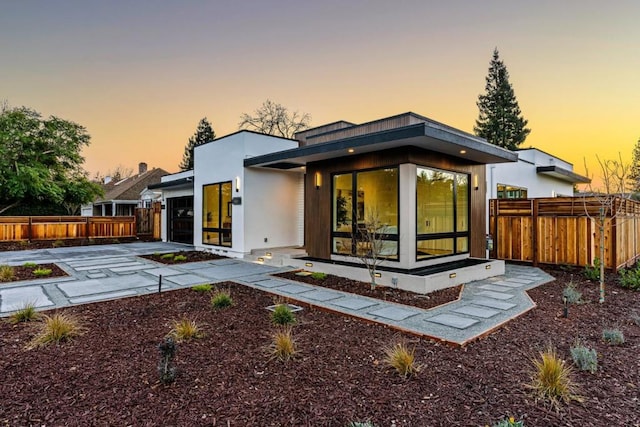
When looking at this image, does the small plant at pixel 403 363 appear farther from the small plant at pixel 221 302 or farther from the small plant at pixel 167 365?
the small plant at pixel 221 302

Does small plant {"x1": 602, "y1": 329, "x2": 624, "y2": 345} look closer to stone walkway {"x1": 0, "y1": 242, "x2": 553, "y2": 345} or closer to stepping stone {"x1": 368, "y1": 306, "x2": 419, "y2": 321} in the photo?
stone walkway {"x1": 0, "y1": 242, "x2": 553, "y2": 345}

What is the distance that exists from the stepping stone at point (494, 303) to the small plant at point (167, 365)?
4.48 metres

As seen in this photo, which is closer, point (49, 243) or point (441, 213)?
point (441, 213)

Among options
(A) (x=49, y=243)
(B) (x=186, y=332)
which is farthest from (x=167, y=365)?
(A) (x=49, y=243)

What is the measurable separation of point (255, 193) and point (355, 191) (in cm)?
366

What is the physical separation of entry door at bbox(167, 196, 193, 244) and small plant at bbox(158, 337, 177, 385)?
42.2 ft

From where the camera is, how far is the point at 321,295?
5.88 meters

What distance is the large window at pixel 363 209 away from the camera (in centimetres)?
730

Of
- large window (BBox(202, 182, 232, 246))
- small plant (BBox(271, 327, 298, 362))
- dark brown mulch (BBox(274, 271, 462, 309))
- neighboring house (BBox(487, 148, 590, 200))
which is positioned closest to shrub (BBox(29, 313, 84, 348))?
small plant (BBox(271, 327, 298, 362))

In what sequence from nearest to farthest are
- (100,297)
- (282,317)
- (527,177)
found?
(282,317), (100,297), (527,177)

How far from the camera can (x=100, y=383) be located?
2801mm

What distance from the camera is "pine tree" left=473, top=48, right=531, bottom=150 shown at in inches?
1182

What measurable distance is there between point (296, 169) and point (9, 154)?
1627 centimetres

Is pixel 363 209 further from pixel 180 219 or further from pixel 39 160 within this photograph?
pixel 39 160
